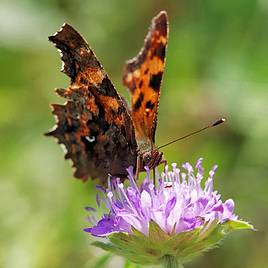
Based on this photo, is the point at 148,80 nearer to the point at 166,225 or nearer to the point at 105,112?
the point at 105,112

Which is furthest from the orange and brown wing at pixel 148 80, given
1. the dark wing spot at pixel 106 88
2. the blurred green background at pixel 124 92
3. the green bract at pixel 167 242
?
the blurred green background at pixel 124 92

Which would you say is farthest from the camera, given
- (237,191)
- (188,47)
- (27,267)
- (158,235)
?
(188,47)

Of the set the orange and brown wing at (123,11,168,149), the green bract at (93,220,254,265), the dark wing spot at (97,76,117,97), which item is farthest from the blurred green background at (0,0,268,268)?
the green bract at (93,220,254,265)

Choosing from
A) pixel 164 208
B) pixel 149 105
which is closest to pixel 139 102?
pixel 149 105

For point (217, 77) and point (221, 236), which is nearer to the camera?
point (221, 236)

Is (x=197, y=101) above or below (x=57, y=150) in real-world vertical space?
above

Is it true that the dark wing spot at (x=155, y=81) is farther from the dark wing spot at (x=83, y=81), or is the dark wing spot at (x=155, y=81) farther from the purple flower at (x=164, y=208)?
the purple flower at (x=164, y=208)

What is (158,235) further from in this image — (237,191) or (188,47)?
(188,47)

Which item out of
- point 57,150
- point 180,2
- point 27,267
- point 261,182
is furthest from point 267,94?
point 27,267
